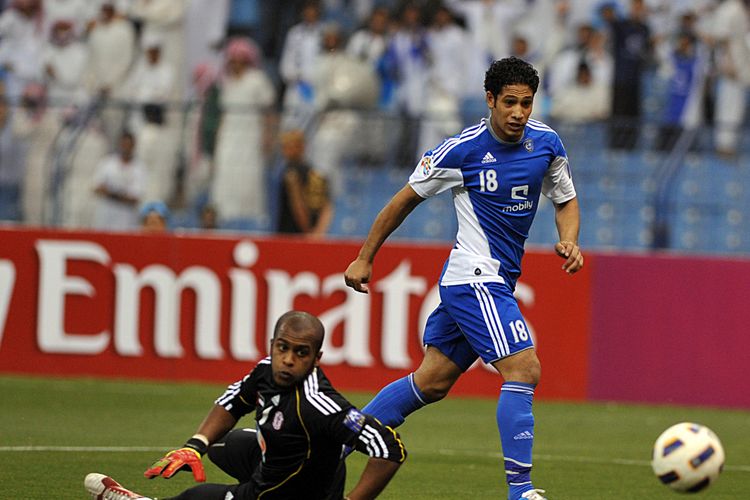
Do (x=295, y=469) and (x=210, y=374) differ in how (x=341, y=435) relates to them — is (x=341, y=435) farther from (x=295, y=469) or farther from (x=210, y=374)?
(x=210, y=374)

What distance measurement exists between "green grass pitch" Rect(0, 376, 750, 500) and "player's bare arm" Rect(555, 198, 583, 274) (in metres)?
1.67

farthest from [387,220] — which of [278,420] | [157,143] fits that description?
[157,143]

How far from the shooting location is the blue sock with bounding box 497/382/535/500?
7191mm

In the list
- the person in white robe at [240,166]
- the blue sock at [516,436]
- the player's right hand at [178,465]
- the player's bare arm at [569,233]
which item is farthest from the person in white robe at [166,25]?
the player's right hand at [178,465]

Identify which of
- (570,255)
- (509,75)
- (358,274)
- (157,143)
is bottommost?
(358,274)

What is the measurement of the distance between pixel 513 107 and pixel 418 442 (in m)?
4.34

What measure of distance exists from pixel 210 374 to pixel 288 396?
8164 mm

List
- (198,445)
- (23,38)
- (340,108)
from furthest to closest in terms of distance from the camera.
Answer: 1. (23,38)
2. (340,108)
3. (198,445)

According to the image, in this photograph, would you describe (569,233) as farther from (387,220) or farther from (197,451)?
(197,451)

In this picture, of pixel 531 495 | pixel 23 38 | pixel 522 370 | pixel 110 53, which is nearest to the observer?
pixel 531 495

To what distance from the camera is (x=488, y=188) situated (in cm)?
757

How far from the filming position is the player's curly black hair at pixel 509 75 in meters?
7.42

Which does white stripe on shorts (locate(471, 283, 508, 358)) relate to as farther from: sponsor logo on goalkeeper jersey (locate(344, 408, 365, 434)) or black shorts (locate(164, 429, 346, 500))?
sponsor logo on goalkeeper jersey (locate(344, 408, 365, 434))

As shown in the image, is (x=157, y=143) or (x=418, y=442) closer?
(x=418, y=442)
